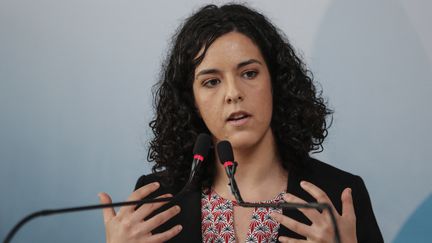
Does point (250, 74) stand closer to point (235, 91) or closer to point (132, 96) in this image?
point (235, 91)

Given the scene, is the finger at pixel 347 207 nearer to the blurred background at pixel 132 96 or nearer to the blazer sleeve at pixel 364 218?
the blazer sleeve at pixel 364 218

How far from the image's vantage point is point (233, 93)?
5.40 ft

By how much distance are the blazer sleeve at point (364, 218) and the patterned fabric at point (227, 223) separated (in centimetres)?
19

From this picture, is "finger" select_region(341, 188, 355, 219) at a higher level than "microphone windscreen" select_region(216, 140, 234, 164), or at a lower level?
lower

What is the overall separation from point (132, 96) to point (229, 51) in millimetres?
798

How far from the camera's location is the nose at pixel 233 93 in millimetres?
1645

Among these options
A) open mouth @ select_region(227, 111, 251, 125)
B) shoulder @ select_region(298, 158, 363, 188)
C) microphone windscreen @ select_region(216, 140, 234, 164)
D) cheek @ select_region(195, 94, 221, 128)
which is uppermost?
cheek @ select_region(195, 94, 221, 128)

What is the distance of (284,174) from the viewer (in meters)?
1.82

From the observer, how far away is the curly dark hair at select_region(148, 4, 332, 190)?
1.80 meters

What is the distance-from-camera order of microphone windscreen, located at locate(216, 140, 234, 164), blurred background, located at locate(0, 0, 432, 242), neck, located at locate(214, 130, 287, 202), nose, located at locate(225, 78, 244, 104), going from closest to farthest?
microphone windscreen, located at locate(216, 140, 234, 164) < nose, located at locate(225, 78, 244, 104) < neck, located at locate(214, 130, 287, 202) < blurred background, located at locate(0, 0, 432, 242)

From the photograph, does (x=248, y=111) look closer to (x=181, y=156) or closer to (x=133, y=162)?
(x=181, y=156)

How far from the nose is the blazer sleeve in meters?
0.40

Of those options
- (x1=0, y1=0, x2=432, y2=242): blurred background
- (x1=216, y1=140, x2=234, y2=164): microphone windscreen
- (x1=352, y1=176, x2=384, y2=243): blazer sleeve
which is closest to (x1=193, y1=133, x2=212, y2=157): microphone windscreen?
(x1=216, y1=140, x2=234, y2=164): microphone windscreen

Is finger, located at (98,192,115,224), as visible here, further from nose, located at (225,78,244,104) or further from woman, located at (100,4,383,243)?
nose, located at (225,78,244,104)
